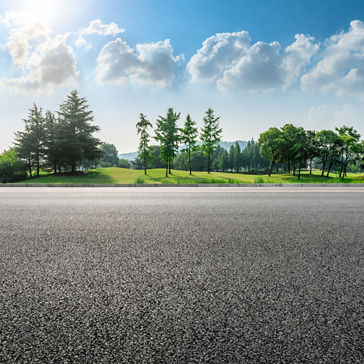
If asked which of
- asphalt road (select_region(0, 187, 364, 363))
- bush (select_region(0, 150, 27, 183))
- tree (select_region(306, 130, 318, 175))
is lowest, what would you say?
asphalt road (select_region(0, 187, 364, 363))

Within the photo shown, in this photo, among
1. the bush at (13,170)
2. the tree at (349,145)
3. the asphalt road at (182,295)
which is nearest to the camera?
the asphalt road at (182,295)

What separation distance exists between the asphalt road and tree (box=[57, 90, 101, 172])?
4345cm

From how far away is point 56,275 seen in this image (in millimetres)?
2887

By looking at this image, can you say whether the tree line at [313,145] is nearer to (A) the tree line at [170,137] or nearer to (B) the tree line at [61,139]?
(A) the tree line at [170,137]

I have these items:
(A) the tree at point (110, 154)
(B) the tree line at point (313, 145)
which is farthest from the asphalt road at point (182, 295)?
(A) the tree at point (110, 154)

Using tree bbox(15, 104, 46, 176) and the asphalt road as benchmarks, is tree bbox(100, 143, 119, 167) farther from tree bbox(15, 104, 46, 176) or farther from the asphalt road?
the asphalt road

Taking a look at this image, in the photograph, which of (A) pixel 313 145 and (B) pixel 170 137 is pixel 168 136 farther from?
(A) pixel 313 145

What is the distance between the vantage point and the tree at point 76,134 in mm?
44875

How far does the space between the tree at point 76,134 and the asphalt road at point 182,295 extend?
Result: 143ft

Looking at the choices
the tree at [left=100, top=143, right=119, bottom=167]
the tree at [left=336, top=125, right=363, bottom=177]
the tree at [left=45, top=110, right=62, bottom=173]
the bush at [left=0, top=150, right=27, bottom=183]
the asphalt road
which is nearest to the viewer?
the asphalt road

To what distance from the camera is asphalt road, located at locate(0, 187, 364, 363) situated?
1.69m

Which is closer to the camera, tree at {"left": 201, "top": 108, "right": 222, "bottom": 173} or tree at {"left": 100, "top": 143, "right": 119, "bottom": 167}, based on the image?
tree at {"left": 201, "top": 108, "right": 222, "bottom": 173}

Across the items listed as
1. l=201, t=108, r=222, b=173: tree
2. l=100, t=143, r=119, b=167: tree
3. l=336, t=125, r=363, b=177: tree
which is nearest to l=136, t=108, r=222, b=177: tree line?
l=201, t=108, r=222, b=173: tree

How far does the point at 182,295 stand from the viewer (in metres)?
2.40
